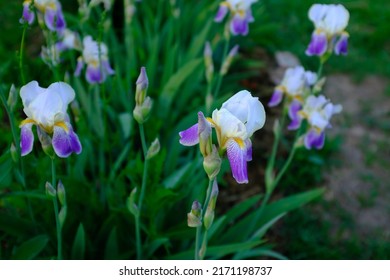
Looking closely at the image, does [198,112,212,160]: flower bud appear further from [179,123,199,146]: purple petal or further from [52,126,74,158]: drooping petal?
[52,126,74,158]: drooping petal

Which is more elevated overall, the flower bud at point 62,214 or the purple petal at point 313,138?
the flower bud at point 62,214

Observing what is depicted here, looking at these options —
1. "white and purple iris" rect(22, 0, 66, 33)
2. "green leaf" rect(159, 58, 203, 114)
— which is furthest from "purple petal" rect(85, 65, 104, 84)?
"green leaf" rect(159, 58, 203, 114)

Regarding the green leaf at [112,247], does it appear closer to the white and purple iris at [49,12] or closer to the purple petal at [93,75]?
the purple petal at [93,75]

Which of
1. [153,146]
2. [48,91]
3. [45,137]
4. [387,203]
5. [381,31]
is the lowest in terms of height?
[387,203]

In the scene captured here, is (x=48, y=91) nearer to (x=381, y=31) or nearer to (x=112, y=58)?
(x=112, y=58)

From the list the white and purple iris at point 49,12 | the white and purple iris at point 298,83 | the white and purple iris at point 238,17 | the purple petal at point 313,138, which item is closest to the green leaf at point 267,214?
the purple petal at point 313,138

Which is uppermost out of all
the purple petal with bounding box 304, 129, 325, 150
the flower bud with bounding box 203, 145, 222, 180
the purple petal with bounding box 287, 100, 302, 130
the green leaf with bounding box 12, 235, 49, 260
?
the flower bud with bounding box 203, 145, 222, 180

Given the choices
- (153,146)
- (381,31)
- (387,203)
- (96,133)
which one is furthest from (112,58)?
(381,31)
